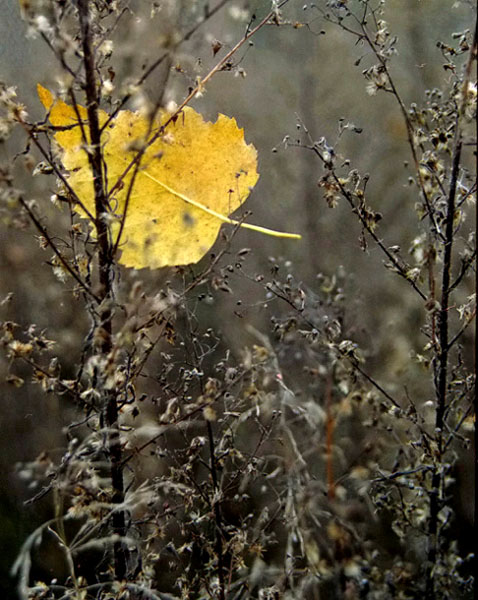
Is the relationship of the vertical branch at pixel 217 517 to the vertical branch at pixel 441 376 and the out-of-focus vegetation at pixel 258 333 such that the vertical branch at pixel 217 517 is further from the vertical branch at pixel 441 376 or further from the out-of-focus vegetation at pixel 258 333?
the vertical branch at pixel 441 376

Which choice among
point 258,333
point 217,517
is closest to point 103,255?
point 258,333

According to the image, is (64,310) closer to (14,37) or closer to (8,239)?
(8,239)

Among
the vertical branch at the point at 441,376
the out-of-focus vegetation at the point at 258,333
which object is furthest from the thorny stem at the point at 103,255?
the vertical branch at the point at 441,376

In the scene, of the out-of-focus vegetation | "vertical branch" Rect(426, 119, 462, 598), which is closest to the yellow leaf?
the out-of-focus vegetation

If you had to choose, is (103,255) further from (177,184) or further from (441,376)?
(441,376)

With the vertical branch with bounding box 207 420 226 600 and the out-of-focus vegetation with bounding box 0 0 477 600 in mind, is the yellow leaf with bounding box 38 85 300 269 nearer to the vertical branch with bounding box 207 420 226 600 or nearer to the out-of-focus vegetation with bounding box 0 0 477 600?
the out-of-focus vegetation with bounding box 0 0 477 600

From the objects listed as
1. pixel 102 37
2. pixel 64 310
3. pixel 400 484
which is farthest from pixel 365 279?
pixel 102 37
